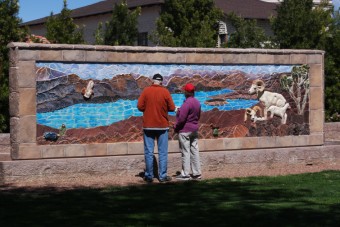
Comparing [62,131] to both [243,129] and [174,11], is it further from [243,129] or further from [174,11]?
[174,11]

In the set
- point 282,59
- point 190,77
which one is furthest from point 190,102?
point 282,59

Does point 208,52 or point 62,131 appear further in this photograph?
point 208,52

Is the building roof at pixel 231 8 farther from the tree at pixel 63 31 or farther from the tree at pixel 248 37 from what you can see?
the tree at pixel 63 31

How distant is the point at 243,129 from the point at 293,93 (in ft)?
5.33

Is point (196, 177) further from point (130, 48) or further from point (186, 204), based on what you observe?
point (186, 204)

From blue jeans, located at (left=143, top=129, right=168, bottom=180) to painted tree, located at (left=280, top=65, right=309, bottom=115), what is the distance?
13.8 feet

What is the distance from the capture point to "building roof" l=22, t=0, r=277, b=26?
34750 millimetres

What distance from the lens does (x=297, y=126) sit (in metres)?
18.7

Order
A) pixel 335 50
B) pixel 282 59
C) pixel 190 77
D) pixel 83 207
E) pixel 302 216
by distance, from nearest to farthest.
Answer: pixel 302 216 < pixel 83 207 < pixel 190 77 < pixel 282 59 < pixel 335 50

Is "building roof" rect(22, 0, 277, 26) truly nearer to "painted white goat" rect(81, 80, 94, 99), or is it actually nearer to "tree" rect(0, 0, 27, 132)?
"tree" rect(0, 0, 27, 132)

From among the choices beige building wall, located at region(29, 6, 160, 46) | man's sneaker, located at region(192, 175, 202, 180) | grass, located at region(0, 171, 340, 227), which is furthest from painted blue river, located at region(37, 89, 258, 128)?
beige building wall, located at region(29, 6, 160, 46)

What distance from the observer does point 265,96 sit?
18219 millimetres

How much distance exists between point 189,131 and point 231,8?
2088 cm

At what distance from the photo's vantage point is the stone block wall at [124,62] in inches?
605
